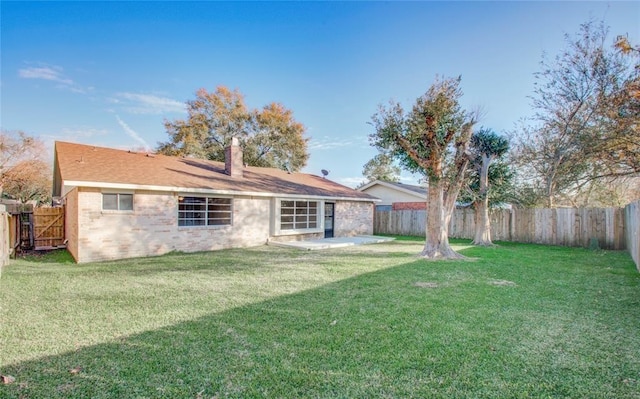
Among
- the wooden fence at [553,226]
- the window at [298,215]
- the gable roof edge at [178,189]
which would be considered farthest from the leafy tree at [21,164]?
the wooden fence at [553,226]

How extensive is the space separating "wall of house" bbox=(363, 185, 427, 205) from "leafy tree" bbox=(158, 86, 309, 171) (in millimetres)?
7607

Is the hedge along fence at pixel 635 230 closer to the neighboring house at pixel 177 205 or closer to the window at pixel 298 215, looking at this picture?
the neighboring house at pixel 177 205

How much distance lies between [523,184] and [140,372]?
18.5 meters

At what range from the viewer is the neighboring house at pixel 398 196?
71.2 feet

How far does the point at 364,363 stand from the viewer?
3221 millimetres

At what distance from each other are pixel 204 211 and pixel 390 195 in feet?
47.8

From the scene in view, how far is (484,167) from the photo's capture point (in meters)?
13.8

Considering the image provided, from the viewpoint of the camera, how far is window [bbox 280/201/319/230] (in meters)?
14.6

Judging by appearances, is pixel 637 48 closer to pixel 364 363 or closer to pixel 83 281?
pixel 364 363

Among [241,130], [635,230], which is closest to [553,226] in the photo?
[635,230]

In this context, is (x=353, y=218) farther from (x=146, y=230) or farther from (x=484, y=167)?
(x=146, y=230)

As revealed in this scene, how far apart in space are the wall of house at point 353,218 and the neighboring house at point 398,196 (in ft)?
11.5

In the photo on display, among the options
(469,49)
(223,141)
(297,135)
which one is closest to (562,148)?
(469,49)

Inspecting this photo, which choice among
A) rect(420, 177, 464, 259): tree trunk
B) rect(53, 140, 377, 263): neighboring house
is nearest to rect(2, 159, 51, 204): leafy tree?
rect(53, 140, 377, 263): neighboring house
